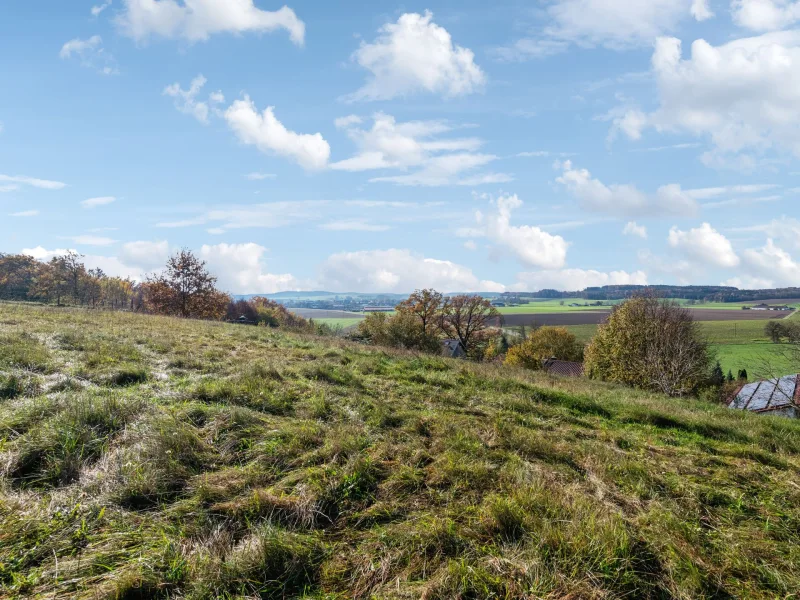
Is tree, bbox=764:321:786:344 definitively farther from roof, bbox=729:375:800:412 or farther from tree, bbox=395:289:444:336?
tree, bbox=395:289:444:336

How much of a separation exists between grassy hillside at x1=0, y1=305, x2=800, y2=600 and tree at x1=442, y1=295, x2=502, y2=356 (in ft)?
184

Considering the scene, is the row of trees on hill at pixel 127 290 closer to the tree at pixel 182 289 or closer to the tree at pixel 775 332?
the tree at pixel 182 289

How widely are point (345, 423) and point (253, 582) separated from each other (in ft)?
10.5

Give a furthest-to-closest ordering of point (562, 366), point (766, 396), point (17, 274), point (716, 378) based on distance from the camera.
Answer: point (17, 274)
point (562, 366)
point (716, 378)
point (766, 396)

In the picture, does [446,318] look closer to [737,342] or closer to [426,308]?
[426,308]

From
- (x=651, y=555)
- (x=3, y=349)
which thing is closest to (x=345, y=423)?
(x=651, y=555)

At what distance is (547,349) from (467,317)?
13800 millimetres

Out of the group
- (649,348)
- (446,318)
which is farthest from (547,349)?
(649,348)

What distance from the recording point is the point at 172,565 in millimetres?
3166

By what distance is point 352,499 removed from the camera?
14.1ft

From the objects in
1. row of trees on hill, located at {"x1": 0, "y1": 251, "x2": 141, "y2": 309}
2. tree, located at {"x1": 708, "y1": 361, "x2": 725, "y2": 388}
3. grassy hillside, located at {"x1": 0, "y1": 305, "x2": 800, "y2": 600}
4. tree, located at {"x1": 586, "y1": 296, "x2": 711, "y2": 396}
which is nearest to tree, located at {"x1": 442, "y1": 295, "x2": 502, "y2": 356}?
tree, located at {"x1": 586, "y1": 296, "x2": 711, "y2": 396}

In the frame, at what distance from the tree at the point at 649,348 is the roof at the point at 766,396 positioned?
10.8ft

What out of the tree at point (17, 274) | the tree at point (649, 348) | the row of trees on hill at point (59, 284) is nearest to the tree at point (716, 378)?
the tree at point (649, 348)

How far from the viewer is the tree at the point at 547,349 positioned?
65562mm
